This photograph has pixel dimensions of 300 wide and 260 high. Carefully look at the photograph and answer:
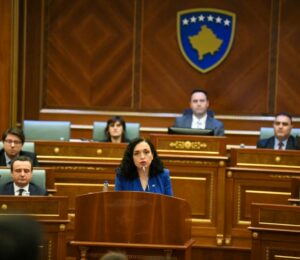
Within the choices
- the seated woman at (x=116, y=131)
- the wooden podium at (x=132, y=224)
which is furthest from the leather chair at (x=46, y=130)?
the wooden podium at (x=132, y=224)

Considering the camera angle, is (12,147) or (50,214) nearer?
(50,214)

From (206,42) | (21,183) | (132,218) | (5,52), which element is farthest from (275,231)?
(206,42)

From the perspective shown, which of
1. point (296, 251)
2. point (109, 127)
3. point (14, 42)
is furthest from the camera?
point (14, 42)

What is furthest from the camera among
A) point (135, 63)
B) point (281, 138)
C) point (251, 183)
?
point (135, 63)

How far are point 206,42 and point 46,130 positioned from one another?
2.63 m

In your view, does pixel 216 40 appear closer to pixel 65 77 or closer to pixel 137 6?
pixel 137 6

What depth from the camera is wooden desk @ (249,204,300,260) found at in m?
4.51

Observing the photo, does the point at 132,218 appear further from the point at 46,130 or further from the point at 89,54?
the point at 89,54

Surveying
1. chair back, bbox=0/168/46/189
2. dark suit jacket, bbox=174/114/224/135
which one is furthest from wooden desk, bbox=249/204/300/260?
dark suit jacket, bbox=174/114/224/135

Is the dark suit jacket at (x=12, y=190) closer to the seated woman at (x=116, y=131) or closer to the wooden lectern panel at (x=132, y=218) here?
the wooden lectern panel at (x=132, y=218)

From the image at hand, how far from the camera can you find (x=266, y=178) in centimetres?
Answer: 637

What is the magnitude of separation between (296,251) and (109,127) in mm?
3099

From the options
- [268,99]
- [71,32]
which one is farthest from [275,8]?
[71,32]

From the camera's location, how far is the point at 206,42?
8930 mm
